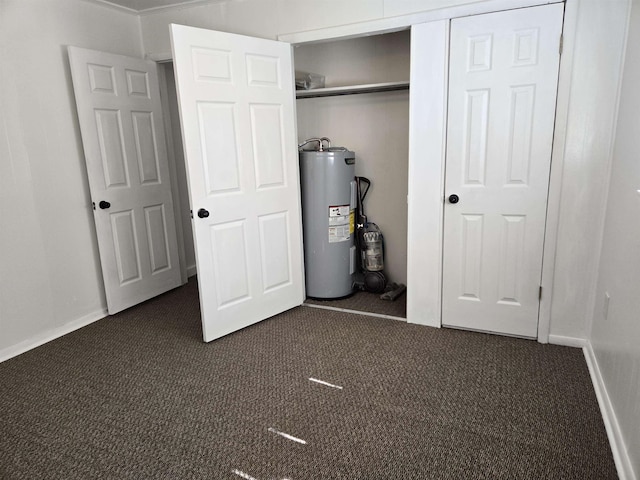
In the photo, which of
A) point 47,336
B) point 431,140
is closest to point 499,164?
point 431,140

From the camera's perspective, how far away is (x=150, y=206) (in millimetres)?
3719

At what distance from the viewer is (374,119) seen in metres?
3.68

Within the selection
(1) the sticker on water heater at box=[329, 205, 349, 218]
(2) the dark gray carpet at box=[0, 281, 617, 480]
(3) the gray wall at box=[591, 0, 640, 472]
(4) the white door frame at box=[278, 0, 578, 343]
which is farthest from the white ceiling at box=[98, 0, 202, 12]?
(3) the gray wall at box=[591, 0, 640, 472]

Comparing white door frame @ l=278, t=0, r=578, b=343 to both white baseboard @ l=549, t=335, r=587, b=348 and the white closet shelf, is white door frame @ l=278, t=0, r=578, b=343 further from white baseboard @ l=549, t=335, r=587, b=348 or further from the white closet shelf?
the white closet shelf

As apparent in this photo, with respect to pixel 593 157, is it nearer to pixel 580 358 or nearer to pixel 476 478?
pixel 580 358

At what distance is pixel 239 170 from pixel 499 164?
170 centimetres

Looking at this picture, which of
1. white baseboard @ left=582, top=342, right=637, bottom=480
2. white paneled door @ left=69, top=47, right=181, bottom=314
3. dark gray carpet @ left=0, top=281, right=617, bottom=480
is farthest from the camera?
white paneled door @ left=69, top=47, right=181, bottom=314

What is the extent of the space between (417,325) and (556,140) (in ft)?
4.91

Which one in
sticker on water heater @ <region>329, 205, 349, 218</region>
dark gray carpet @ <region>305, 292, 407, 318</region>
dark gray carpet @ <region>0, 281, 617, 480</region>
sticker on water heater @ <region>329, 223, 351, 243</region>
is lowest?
dark gray carpet @ <region>0, 281, 617, 480</region>

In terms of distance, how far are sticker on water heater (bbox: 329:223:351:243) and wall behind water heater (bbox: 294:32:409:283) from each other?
40 centimetres

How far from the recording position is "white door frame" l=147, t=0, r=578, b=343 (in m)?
2.54

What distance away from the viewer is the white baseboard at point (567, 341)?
2.71 metres

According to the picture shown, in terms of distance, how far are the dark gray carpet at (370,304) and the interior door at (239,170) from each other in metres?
0.37

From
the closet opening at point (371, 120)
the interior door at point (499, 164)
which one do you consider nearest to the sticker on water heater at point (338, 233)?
the closet opening at point (371, 120)
